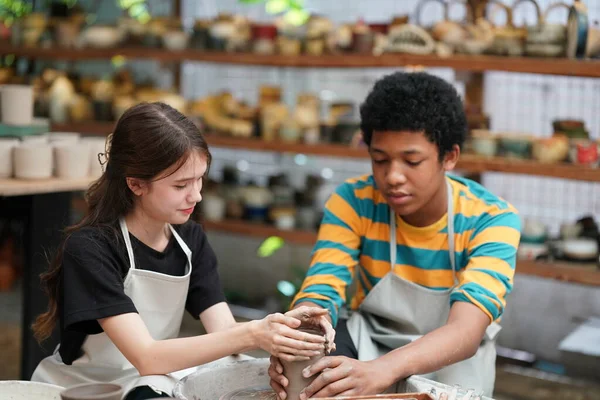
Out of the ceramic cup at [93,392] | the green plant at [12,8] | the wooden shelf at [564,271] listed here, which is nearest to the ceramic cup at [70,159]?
the ceramic cup at [93,392]

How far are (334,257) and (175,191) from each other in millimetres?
673

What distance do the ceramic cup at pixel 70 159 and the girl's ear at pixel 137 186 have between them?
1.33 meters

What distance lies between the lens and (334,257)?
266 centimetres

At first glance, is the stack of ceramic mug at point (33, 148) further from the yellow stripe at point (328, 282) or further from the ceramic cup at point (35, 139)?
the yellow stripe at point (328, 282)

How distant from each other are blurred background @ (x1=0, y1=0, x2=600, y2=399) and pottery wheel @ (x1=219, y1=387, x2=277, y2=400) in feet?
4.50

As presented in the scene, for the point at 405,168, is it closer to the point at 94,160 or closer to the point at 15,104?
the point at 94,160

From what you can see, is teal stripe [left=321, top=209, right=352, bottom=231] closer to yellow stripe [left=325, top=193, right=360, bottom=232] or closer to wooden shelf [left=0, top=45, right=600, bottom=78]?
yellow stripe [left=325, top=193, right=360, bottom=232]

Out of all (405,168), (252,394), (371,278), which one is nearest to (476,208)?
(405,168)

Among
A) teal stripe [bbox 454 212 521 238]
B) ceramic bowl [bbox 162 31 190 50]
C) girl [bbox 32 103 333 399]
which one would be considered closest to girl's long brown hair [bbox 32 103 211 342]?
girl [bbox 32 103 333 399]

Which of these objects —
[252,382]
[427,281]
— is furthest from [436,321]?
[252,382]

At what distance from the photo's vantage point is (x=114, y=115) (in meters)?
5.44

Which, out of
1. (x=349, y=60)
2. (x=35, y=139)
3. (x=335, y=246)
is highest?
(x=349, y=60)

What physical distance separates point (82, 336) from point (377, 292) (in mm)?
879

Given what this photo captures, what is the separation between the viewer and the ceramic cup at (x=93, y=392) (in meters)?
1.59
